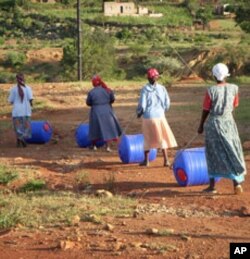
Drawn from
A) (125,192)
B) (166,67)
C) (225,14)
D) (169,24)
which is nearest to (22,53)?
(166,67)

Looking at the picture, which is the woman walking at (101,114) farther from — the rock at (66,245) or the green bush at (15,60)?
the green bush at (15,60)

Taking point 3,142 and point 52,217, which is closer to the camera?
point 52,217

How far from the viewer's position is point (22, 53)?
1980 inches

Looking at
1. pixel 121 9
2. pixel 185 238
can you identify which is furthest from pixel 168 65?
pixel 121 9

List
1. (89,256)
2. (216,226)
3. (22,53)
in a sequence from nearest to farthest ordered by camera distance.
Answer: (89,256), (216,226), (22,53)

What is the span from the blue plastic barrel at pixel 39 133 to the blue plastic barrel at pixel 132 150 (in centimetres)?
318

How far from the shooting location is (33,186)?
360 inches

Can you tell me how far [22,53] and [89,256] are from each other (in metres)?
45.2

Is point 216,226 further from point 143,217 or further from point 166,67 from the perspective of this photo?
point 166,67

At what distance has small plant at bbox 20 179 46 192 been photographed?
9.12 meters

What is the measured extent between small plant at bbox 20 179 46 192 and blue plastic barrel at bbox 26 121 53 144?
4304 mm

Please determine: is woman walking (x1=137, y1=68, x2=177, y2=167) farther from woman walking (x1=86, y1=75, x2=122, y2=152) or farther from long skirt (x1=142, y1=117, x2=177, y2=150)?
woman walking (x1=86, y1=75, x2=122, y2=152)

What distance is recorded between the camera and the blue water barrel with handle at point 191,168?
8.54 meters

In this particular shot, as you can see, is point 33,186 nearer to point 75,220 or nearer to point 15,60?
point 75,220
